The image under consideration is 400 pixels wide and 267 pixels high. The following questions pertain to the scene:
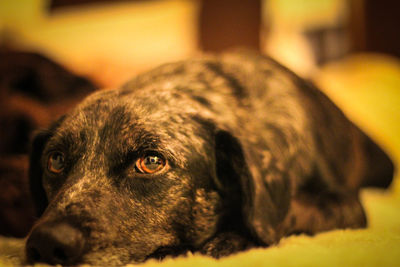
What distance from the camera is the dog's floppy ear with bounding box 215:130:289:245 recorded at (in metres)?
1.60

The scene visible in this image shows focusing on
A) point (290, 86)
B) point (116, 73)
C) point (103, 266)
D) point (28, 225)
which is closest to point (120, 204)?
point (103, 266)

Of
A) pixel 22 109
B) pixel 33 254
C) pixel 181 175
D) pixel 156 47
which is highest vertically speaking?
pixel 156 47

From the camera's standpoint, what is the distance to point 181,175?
1622 millimetres

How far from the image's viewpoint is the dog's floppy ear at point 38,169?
1891 millimetres

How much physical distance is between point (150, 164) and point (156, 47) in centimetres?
339

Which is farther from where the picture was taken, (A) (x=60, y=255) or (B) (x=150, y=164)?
(B) (x=150, y=164)

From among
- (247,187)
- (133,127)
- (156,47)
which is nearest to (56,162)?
(133,127)

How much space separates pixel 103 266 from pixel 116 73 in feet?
9.86

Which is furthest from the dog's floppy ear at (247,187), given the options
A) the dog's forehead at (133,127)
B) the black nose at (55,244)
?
the black nose at (55,244)

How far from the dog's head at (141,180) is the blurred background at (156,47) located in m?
0.63

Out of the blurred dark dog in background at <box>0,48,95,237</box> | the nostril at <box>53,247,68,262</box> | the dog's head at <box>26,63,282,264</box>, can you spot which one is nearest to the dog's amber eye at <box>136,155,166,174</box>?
the dog's head at <box>26,63,282,264</box>

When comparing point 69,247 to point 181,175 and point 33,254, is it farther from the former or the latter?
point 181,175

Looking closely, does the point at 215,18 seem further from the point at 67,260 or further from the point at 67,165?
the point at 67,260

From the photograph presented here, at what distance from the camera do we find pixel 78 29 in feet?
14.2
